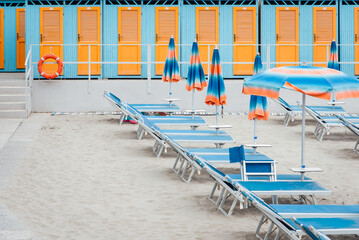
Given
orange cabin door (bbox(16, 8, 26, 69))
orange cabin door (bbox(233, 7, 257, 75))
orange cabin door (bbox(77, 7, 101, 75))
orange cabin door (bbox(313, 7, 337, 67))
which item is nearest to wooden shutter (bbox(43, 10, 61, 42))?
orange cabin door (bbox(77, 7, 101, 75))

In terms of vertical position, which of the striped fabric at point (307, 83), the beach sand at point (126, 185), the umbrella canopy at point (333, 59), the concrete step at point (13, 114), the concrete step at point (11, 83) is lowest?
the beach sand at point (126, 185)

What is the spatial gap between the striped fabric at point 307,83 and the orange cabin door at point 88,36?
1094 cm

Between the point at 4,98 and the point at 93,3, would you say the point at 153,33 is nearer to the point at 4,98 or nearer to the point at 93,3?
the point at 93,3

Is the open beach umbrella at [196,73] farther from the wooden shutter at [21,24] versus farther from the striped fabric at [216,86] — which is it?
the wooden shutter at [21,24]

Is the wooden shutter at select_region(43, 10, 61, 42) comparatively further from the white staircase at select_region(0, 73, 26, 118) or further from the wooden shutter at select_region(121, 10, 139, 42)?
the wooden shutter at select_region(121, 10, 139, 42)

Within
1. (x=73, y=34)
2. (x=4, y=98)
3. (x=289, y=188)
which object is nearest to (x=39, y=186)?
(x=289, y=188)

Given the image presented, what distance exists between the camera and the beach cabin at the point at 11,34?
815 inches

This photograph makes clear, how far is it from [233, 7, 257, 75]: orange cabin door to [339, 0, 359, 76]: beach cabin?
2485 mm

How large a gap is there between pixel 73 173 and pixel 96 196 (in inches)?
64.1

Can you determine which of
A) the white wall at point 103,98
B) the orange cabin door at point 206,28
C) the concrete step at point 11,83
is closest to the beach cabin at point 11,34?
the white wall at point 103,98

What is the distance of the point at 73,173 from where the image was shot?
1147 centimetres

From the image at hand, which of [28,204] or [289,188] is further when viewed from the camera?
[28,204]

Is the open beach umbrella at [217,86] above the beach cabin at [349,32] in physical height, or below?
below

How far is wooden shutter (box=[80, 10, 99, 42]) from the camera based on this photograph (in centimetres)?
1956
